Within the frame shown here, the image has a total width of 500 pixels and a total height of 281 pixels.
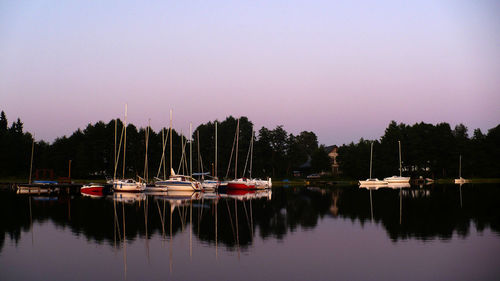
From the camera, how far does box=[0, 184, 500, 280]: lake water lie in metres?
21.1

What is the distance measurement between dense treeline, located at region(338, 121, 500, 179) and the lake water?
265 ft

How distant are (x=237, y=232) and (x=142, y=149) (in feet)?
309

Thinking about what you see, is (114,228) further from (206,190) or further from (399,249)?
(206,190)

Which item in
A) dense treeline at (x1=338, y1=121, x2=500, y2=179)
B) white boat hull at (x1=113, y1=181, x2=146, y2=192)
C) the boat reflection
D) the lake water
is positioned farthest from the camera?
dense treeline at (x1=338, y1=121, x2=500, y2=179)

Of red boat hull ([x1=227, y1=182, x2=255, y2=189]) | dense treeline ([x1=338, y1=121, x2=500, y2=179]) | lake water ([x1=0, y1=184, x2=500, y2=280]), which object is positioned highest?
dense treeline ([x1=338, y1=121, x2=500, y2=179])

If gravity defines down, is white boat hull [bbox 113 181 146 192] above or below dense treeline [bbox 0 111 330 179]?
below

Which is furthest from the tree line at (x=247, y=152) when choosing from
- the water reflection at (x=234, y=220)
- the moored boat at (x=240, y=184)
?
the water reflection at (x=234, y=220)

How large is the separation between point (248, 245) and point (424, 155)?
364ft

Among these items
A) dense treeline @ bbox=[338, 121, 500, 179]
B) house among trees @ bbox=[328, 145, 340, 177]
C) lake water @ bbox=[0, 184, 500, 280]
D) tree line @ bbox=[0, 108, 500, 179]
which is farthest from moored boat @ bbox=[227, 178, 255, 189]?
house among trees @ bbox=[328, 145, 340, 177]

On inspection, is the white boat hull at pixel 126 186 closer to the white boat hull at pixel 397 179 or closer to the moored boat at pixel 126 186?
the moored boat at pixel 126 186

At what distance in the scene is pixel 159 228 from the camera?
34.3 meters

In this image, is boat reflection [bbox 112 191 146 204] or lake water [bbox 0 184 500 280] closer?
lake water [bbox 0 184 500 280]

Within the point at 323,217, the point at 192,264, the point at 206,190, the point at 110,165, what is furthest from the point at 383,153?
the point at 192,264

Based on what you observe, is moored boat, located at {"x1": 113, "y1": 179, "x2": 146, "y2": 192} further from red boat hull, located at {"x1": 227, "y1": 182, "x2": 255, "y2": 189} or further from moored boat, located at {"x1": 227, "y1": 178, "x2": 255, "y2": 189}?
moored boat, located at {"x1": 227, "y1": 178, "x2": 255, "y2": 189}
